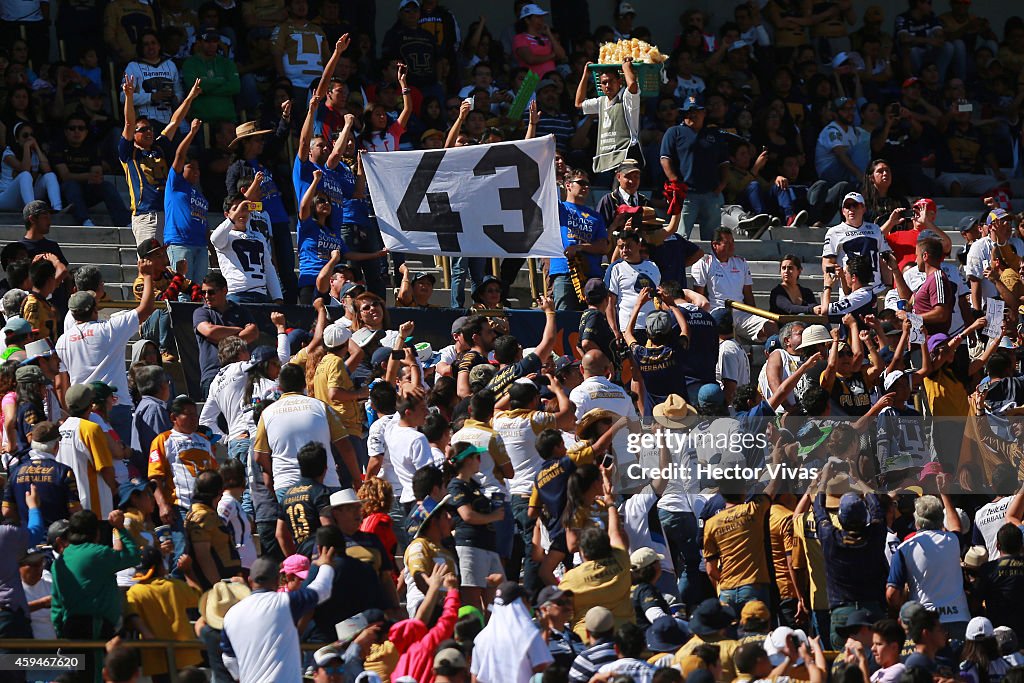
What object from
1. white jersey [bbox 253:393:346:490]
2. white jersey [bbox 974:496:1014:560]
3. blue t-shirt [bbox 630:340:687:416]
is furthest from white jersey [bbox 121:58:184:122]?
white jersey [bbox 974:496:1014:560]

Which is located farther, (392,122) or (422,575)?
(392,122)

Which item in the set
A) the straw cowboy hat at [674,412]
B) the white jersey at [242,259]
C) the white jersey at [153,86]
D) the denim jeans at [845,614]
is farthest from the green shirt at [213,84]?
the denim jeans at [845,614]

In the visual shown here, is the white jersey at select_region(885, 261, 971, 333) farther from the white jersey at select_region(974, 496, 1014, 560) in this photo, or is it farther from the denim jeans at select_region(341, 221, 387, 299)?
the denim jeans at select_region(341, 221, 387, 299)

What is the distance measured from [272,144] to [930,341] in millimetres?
7018

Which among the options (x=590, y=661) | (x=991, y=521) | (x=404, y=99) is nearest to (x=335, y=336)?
(x=590, y=661)

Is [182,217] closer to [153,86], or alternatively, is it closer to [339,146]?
[339,146]

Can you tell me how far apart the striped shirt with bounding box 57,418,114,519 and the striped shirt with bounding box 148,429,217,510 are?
294mm

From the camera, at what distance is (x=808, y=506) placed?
452 inches

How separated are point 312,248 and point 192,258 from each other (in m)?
1.02

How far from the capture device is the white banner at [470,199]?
15461mm

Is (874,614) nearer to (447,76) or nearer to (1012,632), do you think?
(1012,632)

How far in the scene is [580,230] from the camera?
1564 centimetres

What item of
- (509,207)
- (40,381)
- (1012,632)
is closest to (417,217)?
(509,207)

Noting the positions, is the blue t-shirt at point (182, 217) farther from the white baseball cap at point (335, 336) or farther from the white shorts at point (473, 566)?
the white shorts at point (473, 566)
